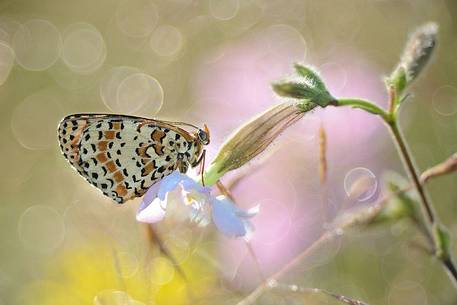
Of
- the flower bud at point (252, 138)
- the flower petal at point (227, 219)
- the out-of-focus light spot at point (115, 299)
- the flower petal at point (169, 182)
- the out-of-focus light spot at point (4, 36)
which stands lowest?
the out-of-focus light spot at point (115, 299)

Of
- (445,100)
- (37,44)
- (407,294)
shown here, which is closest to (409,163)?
(407,294)

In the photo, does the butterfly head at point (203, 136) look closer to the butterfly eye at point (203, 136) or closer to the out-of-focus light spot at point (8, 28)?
the butterfly eye at point (203, 136)

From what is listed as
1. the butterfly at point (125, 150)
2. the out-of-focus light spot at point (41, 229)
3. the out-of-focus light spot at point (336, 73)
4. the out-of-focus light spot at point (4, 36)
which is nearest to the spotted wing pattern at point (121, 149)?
the butterfly at point (125, 150)

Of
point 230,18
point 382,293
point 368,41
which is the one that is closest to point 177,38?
point 230,18

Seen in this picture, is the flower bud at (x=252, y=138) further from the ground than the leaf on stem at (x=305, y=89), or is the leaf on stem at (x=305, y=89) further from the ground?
the leaf on stem at (x=305, y=89)

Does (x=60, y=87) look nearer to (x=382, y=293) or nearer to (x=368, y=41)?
(x=368, y=41)

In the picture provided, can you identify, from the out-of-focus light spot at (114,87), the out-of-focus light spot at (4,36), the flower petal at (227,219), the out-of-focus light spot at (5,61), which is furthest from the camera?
the out-of-focus light spot at (4,36)

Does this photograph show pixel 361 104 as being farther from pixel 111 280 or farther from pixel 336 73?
pixel 336 73
